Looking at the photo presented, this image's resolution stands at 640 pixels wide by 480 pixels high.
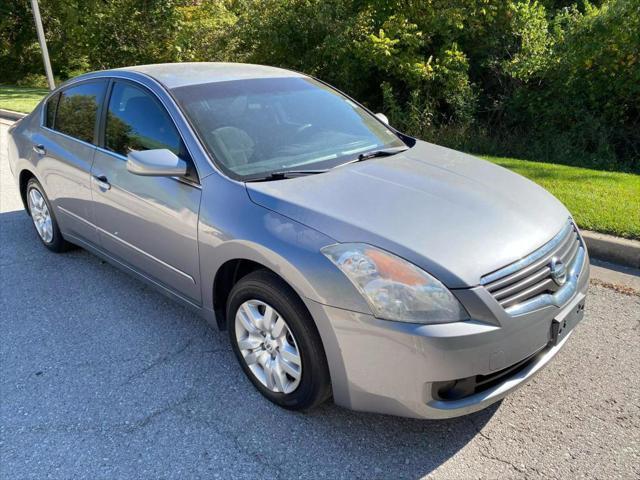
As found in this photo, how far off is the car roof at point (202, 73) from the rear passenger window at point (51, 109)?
45.4 inches

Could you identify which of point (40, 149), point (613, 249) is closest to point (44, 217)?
point (40, 149)

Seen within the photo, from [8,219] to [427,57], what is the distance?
25.8 ft

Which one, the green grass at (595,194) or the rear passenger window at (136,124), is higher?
the rear passenger window at (136,124)

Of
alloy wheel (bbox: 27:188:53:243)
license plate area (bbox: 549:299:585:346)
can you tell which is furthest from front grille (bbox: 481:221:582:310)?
alloy wheel (bbox: 27:188:53:243)

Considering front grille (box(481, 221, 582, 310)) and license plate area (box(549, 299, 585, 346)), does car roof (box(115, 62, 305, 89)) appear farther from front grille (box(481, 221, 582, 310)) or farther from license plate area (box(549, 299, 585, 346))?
license plate area (box(549, 299, 585, 346))

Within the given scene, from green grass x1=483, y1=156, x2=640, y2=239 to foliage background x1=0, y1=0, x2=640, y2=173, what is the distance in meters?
2.37

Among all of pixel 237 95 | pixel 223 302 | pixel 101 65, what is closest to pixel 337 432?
pixel 223 302

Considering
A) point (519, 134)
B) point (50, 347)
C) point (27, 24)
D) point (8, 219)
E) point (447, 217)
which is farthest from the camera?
point (27, 24)

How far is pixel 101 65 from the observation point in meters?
19.2

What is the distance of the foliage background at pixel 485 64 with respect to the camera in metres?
8.98

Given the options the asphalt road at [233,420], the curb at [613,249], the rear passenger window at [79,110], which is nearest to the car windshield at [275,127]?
the rear passenger window at [79,110]

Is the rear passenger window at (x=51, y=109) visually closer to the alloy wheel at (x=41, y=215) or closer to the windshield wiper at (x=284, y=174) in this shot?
the alloy wheel at (x=41, y=215)

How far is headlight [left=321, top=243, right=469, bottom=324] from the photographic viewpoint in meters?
2.24

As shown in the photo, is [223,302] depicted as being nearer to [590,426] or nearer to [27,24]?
[590,426]
